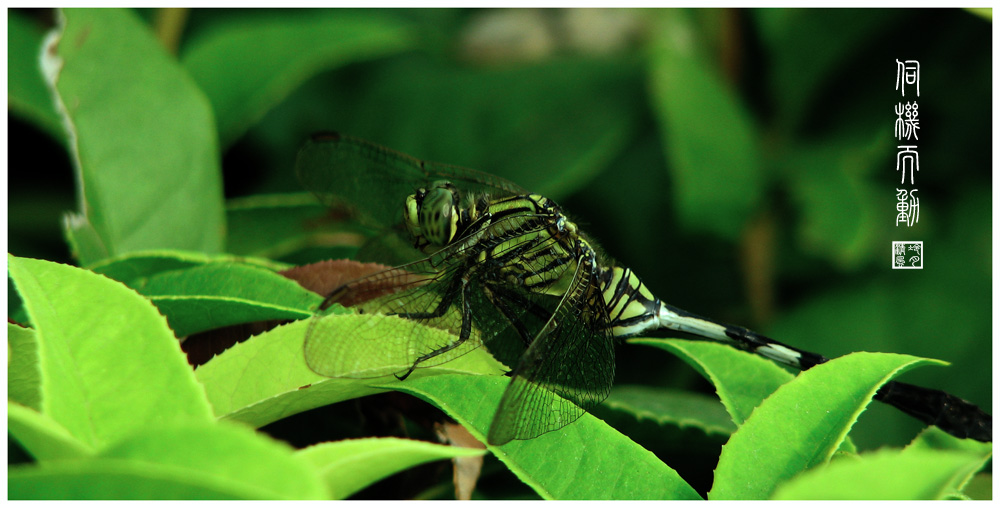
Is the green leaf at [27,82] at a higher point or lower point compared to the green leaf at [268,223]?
higher

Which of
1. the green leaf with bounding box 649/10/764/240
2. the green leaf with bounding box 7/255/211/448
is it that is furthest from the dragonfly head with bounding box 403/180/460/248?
the green leaf with bounding box 649/10/764/240

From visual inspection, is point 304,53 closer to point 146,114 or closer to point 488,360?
point 146,114

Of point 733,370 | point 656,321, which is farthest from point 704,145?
point 733,370

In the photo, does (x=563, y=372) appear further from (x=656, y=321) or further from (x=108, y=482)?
(x=108, y=482)

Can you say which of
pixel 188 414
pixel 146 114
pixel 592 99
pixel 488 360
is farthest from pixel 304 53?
pixel 188 414

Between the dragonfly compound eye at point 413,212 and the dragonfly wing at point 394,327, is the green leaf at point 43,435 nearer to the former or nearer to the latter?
the dragonfly wing at point 394,327

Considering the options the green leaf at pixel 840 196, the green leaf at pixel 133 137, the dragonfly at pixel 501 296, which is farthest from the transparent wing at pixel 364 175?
the green leaf at pixel 840 196
